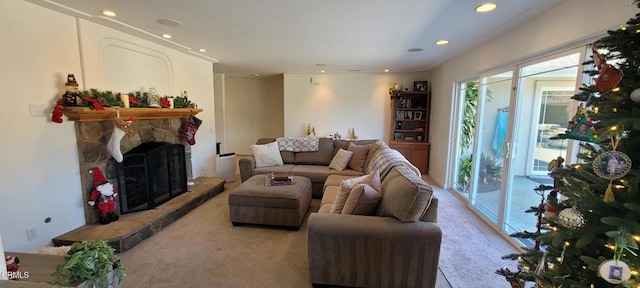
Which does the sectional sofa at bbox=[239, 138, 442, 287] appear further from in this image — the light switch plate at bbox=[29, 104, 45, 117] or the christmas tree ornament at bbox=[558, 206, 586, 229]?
the light switch plate at bbox=[29, 104, 45, 117]

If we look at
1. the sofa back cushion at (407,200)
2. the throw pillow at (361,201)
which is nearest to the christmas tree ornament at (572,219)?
the sofa back cushion at (407,200)

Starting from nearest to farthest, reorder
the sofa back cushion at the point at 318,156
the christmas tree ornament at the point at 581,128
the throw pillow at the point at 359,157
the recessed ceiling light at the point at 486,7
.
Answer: the christmas tree ornament at the point at 581,128
the recessed ceiling light at the point at 486,7
the throw pillow at the point at 359,157
the sofa back cushion at the point at 318,156

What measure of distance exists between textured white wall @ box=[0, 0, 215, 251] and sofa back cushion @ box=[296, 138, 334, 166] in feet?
9.38

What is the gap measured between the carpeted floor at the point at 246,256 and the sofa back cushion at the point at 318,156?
169 centimetres

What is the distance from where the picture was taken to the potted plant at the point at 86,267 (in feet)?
3.73

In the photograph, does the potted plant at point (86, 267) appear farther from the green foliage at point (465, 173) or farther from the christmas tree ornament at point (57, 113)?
the green foliage at point (465, 173)

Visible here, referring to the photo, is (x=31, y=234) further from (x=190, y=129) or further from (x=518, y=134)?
(x=518, y=134)

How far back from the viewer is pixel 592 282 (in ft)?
3.65

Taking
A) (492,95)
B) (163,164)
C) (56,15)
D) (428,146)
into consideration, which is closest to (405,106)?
(428,146)

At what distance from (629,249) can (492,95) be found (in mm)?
2930

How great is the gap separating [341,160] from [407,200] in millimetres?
2490

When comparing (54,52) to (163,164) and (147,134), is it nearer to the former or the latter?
(147,134)

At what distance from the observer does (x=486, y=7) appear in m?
2.29

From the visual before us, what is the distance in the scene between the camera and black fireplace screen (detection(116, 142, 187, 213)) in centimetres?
313
